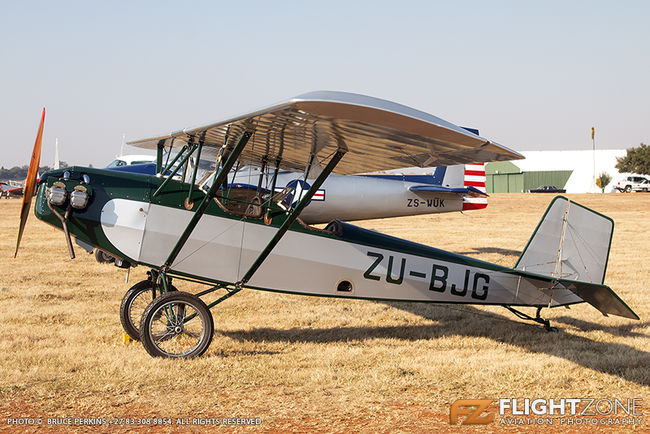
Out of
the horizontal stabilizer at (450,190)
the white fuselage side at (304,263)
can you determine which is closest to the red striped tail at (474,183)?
the horizontal stabilizer at (450,190)

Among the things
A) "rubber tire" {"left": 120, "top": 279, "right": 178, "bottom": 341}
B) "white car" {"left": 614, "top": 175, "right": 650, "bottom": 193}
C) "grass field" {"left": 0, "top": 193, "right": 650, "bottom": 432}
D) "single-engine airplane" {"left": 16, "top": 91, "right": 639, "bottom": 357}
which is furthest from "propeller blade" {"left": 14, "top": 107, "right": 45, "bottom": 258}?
"white car" {"left": 614, "top": 175, "right": 650, "bottom": 193}

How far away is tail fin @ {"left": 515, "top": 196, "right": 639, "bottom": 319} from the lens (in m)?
6.38

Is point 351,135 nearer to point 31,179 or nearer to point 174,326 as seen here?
point 174,326

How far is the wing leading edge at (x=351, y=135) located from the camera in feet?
13.6

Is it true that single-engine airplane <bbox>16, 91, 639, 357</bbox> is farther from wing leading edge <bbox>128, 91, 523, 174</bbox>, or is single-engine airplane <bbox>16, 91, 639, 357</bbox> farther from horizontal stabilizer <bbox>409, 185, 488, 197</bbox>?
horizontal stabilizer <bbox>409, 185, 488, 197</bbox>

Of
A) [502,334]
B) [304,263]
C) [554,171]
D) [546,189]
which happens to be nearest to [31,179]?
[304,263]

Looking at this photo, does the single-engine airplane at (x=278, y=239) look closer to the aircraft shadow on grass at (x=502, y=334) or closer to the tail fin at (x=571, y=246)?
the tail fin at (x=571, y=246)

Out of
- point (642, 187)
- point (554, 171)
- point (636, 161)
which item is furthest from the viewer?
point (554, 171)

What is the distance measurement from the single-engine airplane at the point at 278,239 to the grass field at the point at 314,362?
0.49m

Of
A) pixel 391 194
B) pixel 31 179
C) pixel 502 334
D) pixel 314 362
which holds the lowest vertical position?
pixel 314 362

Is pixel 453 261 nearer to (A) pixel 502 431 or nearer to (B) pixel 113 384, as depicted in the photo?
(A) pixel 502 431

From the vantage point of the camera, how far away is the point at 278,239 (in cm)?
593

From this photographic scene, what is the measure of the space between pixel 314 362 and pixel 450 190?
9.67 metres

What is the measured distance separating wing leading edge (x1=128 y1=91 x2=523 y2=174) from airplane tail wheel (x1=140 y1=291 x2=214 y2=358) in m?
1.65
